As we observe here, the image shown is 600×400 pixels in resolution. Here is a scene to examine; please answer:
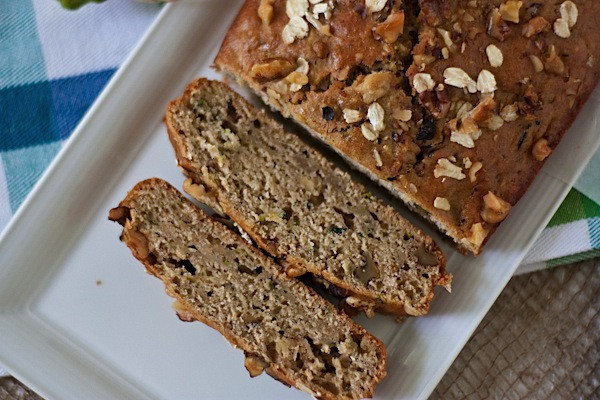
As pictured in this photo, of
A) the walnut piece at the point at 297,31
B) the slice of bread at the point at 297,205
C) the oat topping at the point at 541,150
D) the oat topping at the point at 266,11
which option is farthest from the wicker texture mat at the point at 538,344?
the oat topping at the point at 266,11

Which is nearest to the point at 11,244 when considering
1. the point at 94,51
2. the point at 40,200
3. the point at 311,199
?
the point at 40,200

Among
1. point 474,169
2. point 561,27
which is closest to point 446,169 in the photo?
point 474,169

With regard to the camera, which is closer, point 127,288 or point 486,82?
point 486,82

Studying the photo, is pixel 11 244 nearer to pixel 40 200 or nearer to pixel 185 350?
pixel 40 200

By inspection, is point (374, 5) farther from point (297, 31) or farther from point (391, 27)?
point (297, 31)

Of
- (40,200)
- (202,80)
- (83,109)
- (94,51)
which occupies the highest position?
(202,80)

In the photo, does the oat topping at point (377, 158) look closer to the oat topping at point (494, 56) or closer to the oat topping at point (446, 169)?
the oat topping at point (446, 169)

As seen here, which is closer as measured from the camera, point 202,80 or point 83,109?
point 202,80

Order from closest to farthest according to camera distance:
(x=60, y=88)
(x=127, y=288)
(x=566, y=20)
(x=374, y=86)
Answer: (x=374, y=86) < (x=566, y=20) < (x=127, y=288) < (x=60, y=88)
